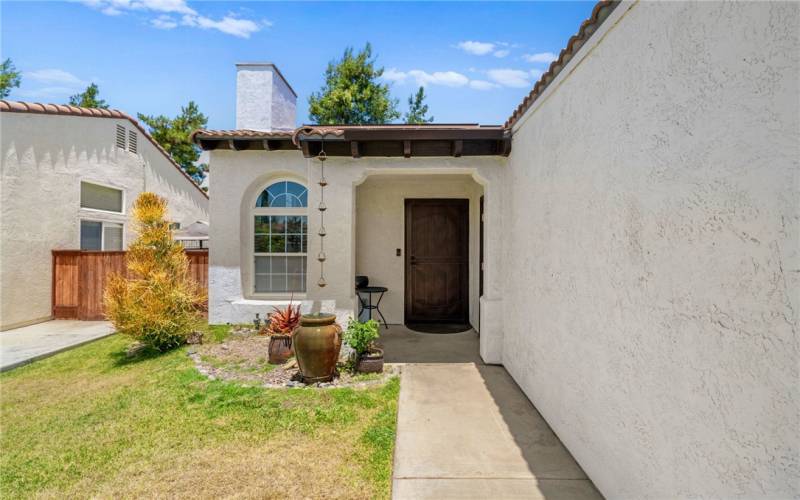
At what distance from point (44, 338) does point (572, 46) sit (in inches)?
464

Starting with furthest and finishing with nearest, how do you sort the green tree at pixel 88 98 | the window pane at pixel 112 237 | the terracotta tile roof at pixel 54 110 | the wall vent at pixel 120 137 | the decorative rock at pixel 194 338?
the green tree at pixel 88 98 → the wall vent at pixel 120 137 → the window pane at pixel 112 237 → the terracotta tile roof at pixel 54 110 → the decorative rock at pixel 194 338

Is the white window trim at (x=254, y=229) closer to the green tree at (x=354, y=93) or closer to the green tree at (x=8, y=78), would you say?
the green tree at (x=354, y=93)

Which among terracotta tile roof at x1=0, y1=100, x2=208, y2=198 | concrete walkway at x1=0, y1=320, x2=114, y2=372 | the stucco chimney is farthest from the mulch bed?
terracotta tile roof at x1=0, y1=100, x2=208, y2=198

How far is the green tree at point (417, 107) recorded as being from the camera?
2661cm

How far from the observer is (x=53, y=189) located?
375 inches

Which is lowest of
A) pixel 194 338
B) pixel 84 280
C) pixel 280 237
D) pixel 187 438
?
pixel 187 438

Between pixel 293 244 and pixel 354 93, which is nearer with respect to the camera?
pixel 293 244

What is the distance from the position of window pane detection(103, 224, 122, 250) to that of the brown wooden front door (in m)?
9.70

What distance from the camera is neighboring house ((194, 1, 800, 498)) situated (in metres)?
1.62

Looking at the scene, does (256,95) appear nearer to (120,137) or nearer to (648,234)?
(120,137)

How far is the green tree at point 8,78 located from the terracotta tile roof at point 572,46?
33633 mm

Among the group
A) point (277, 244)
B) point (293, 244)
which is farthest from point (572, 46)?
point (277, 244)

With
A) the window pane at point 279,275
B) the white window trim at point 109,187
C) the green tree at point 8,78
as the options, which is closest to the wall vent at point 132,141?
the white window trim at point 109,187

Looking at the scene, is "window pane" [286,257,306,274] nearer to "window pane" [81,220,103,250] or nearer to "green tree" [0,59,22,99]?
Result: "window pane" [81,220,103,250]
